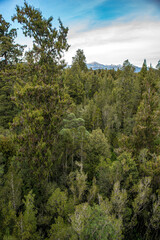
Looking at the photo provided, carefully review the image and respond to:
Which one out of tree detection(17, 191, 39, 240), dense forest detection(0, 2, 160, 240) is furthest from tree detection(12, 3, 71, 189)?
tree detection(17, 191, 39, 240)

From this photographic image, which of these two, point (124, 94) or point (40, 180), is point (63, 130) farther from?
point (124, 94)

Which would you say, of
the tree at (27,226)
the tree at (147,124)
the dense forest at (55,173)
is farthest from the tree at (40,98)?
the tree at (147,124)

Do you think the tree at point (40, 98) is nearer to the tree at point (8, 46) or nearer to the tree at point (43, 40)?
the tree at point (43, 40)

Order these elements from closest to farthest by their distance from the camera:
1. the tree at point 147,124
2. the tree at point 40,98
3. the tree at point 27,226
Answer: the tree at point 27,226 < the tree at point 40,98 < the tree at point 147,124

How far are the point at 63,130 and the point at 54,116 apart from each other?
4412 millimetres

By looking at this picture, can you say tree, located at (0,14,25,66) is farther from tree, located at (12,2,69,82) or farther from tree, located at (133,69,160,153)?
tree, located at (133,69,160,153)

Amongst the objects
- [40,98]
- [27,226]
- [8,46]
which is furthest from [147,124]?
[8,46]

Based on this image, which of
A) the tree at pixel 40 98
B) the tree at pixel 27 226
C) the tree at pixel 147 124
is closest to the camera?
the tree at pixel 27 226

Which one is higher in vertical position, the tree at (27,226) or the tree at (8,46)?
the tree at (8,46)

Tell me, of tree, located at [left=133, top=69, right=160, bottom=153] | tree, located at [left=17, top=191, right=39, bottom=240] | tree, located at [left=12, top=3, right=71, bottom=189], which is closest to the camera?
tree, located at [left=17, top=191, right=39, bottom=240]

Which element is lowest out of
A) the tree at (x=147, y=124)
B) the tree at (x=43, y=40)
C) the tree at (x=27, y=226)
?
the tree at (x=27, y=226)

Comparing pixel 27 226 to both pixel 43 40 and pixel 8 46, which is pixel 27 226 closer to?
pixel 43 40

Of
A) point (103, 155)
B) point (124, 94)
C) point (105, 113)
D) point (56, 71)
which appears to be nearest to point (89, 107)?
point (105, 113)

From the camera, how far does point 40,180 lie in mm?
11211
